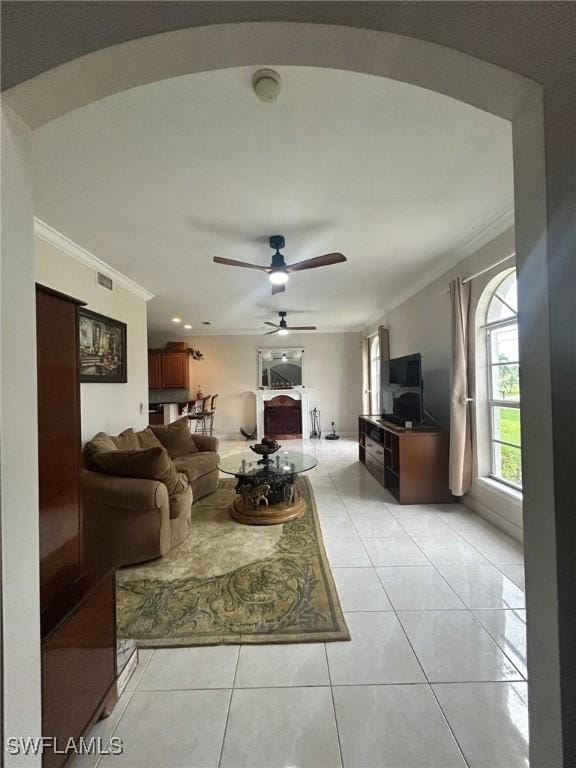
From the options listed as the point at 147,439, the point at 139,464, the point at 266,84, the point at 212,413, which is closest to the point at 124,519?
the point at 139,464

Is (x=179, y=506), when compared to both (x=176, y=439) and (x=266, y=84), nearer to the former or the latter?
(x=176, y=439)

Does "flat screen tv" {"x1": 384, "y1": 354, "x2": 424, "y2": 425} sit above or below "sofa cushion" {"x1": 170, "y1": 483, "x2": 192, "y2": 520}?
above

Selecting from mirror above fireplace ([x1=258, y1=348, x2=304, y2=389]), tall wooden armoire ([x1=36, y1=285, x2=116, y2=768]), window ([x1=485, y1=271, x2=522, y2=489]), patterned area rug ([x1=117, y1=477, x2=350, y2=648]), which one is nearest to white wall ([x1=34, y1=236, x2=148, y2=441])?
patterned area rug ([x1=117, y1=477, x2=350, y2=648])

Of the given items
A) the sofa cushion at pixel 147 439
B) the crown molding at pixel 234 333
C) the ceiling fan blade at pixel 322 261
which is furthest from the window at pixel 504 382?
the crown molding at pixel 234 333

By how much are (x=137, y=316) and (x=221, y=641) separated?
3700mm

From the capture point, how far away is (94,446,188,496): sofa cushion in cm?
230

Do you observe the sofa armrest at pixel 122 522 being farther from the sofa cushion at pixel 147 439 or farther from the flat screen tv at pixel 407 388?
the flat screen tv at pixel 407 388

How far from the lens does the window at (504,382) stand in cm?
269

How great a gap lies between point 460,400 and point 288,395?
470 cm

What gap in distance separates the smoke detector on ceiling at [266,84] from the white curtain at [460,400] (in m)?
2.47

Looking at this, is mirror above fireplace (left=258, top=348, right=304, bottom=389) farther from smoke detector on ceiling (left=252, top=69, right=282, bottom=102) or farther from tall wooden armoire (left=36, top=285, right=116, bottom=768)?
tall wooden armoire (left=36, top=285, right=116, bottom=768)

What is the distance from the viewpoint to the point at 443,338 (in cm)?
357

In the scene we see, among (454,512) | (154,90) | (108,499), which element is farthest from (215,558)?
(154,90)

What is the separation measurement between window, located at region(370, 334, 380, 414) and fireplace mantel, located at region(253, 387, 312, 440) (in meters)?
1.53
